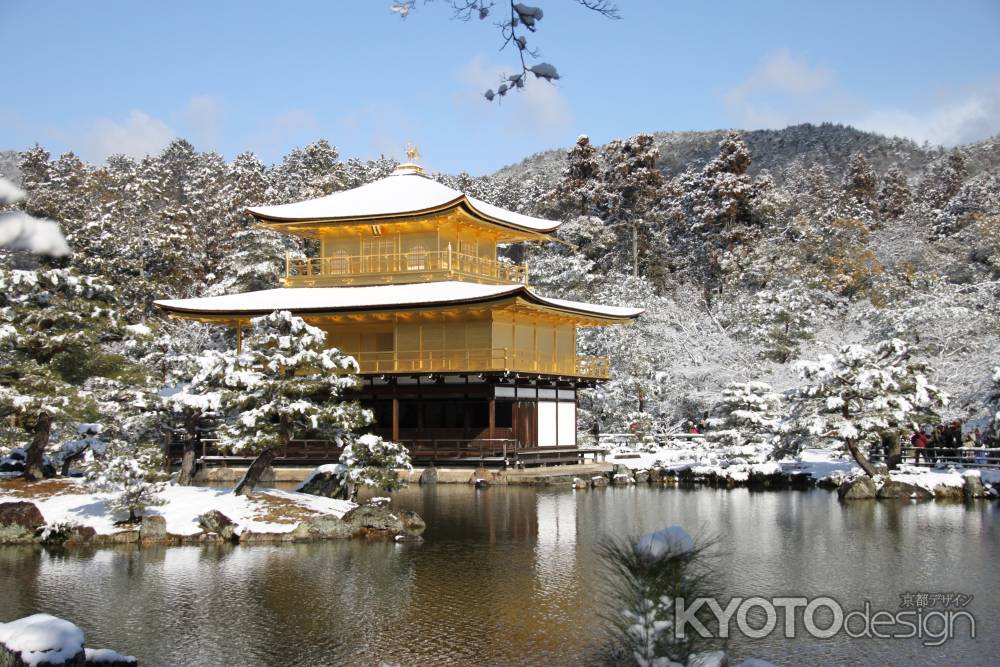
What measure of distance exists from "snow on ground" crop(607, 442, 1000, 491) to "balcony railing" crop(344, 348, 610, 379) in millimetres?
4323

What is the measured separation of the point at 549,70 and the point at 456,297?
2688 cm

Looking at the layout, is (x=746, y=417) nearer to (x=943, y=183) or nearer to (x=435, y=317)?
(x=435, y=317)

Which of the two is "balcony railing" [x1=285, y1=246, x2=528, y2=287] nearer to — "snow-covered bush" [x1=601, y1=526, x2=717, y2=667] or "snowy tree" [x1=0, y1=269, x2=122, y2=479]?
"snowy tree" [x1=0, y1=269, x2=122, y2=479]

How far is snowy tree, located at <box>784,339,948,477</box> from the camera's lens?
2588cm

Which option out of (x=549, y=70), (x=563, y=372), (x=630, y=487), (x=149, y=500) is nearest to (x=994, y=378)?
(x=630, y=487)

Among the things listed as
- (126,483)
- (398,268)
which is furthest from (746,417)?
(126,483)

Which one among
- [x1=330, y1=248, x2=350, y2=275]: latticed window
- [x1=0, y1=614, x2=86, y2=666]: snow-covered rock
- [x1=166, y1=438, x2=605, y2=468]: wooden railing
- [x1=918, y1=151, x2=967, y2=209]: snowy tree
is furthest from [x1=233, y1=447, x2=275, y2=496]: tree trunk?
[x1=918, y1=151, x2=967, y2=209]: snowy tree

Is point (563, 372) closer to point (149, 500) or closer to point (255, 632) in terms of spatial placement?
point (149, 500)

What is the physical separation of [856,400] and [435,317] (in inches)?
583

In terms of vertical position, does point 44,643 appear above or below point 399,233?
below

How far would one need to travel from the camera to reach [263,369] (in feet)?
67.3

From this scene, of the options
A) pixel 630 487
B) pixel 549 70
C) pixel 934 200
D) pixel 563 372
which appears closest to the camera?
pixel 549 70

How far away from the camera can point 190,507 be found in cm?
1855

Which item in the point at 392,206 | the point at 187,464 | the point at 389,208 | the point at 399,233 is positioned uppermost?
the point at 392,206
